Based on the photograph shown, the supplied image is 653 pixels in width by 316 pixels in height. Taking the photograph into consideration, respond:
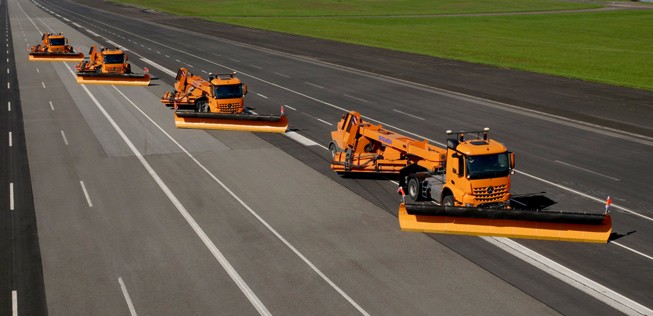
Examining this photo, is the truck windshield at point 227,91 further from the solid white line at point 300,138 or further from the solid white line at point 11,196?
the solid white line at point 11,196

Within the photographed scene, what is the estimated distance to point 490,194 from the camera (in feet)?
71.4

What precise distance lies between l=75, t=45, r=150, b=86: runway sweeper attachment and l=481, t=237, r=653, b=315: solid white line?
38.4 meters

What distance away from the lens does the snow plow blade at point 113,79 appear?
5206 centimetres

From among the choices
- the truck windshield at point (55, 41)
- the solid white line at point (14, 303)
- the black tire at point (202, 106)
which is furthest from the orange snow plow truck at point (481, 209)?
the truck windshield at point (55, 41)

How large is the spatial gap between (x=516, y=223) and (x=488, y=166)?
208cm

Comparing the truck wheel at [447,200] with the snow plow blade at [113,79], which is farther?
the snow plow blade at [113,79]

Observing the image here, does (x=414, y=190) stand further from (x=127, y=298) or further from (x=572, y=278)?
(x=127, y=298)

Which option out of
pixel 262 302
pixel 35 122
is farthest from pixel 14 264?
pixel 35 122

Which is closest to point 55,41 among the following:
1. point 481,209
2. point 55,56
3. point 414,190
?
point 55,56

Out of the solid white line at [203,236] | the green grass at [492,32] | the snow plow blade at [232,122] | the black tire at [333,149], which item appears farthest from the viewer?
the green grass at [492,32]

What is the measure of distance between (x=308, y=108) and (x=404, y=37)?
49832 millimetres

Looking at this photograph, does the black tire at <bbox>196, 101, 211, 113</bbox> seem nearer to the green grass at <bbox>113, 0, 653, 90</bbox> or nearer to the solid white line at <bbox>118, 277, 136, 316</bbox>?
the solid white line at <bbox>118, 277, 136, 316</bbox>

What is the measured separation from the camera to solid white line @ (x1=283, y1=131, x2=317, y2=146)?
34.4 m

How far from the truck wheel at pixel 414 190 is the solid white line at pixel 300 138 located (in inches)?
398
